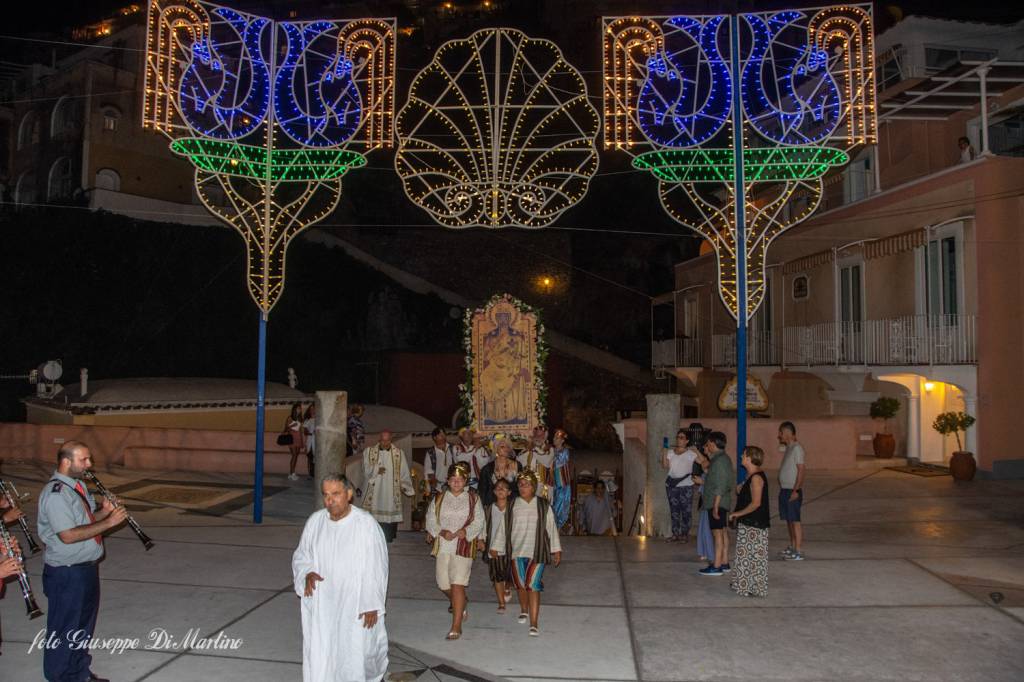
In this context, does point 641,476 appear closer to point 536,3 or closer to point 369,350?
point 369,350

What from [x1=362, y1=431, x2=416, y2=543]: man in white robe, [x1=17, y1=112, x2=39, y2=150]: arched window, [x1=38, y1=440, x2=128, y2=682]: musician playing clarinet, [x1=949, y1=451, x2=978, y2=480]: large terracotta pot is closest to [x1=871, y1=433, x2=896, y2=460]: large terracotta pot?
[x1=949, y1=451, x2=978, y2=480]: large terracotta pot

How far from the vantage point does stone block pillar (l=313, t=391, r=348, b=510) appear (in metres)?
11.1

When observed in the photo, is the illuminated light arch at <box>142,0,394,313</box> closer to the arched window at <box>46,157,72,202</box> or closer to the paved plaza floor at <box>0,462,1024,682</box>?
the paved plaza floor at <box>0,462,1024,682</box>

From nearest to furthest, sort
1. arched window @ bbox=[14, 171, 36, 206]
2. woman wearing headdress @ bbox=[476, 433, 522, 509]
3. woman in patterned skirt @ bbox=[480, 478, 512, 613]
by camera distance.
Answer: woman in patterned skirt @ bbox=[480, 478, 512, 613] < woman wearing headdress @ bbox=[476, 433, 522, 509] < arched window @ bbox=[14, 171, 36, 206]

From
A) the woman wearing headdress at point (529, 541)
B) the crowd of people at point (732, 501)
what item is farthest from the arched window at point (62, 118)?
the woman wearing headdress at point (529, 541)

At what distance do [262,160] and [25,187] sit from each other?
29.7 meters

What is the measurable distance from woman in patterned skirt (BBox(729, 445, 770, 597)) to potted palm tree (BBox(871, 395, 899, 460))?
11.6 meters

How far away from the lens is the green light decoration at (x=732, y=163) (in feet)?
37.7

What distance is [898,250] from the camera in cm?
1698

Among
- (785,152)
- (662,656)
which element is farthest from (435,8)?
(662,656)

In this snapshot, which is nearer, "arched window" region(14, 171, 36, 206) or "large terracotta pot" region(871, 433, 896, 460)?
"large terracotta pot" region(871, 433, 896, 460)

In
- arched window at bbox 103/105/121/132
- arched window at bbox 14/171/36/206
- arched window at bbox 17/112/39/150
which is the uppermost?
arched window at bbox 17/112/39/150

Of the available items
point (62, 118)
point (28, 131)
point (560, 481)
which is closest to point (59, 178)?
point (62, 118)

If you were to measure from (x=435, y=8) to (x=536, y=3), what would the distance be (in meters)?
5.74
